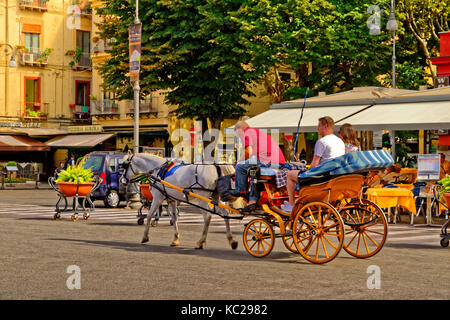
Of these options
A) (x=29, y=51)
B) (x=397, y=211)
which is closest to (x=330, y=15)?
(x=397, y=211)

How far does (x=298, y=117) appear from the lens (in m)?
21.7

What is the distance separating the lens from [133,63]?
25.1 m

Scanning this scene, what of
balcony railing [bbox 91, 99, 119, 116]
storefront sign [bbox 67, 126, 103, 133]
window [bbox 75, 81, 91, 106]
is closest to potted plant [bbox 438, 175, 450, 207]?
balcony railing [bbox 91, 99, 119, 116]

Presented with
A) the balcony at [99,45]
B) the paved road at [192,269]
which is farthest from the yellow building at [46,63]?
the paved road at [192,269]

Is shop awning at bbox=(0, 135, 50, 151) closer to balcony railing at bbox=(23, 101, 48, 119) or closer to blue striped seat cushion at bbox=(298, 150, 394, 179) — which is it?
balcony railing at bbox=(23, 101, 48, 119)

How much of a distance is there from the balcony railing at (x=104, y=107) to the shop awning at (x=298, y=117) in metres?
28.0

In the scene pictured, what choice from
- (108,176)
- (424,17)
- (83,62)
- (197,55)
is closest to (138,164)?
(108,176)

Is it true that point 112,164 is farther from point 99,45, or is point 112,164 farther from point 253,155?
point 99,45

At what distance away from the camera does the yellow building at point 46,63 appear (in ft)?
170

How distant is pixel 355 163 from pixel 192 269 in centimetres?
270

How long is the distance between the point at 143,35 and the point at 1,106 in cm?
2076

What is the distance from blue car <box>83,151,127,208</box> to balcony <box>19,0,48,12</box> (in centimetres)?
2994

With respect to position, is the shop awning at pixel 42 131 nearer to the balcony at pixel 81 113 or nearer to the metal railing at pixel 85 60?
the balcony at pixel 81 113
